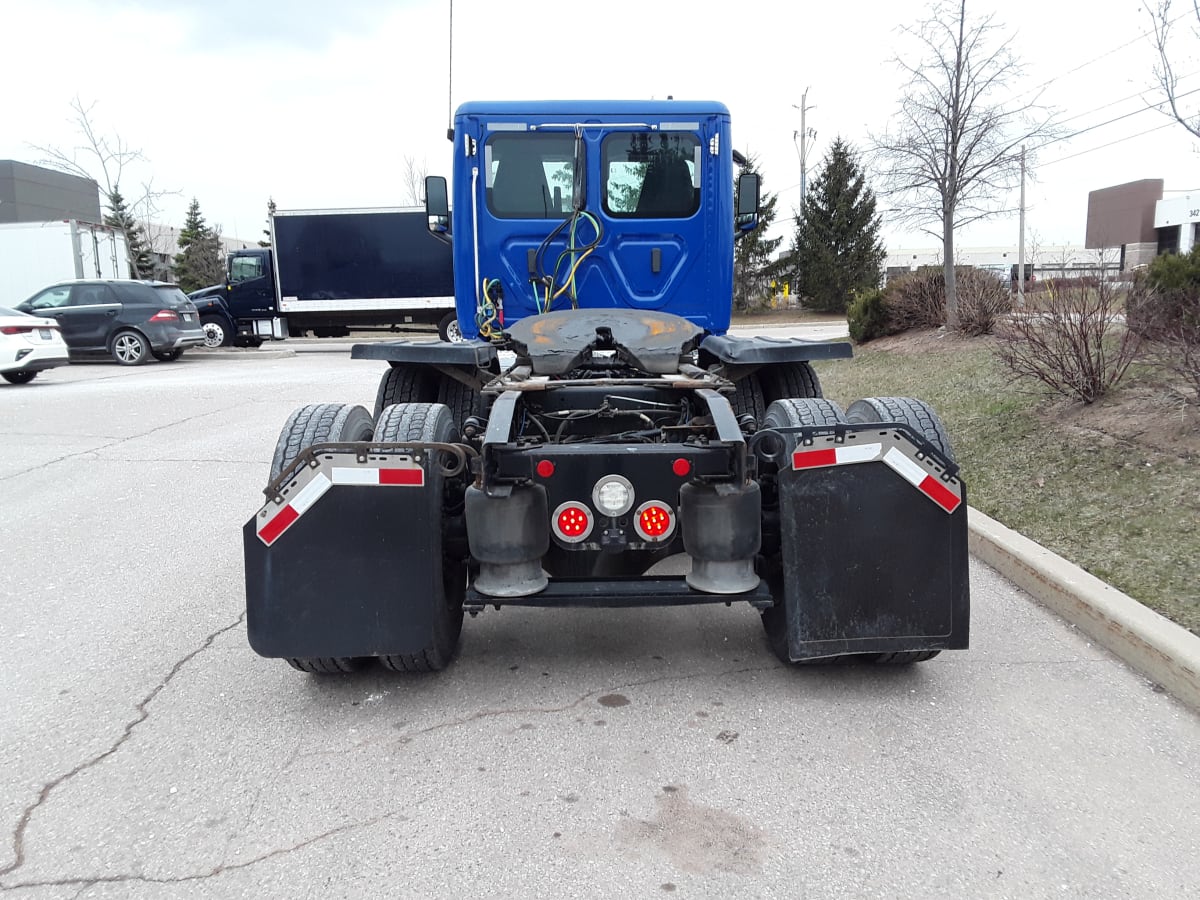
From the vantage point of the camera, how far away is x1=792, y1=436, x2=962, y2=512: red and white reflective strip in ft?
11.0

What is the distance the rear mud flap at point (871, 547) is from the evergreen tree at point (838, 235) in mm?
37666

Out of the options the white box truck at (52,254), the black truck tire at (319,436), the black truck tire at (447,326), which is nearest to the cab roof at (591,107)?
the black truck tire at (319,436)

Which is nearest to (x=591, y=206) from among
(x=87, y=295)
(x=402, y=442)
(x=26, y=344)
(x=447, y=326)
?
(x=402, y=442)

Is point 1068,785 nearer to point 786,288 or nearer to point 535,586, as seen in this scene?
point 535,586

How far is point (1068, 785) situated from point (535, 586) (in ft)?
6.21

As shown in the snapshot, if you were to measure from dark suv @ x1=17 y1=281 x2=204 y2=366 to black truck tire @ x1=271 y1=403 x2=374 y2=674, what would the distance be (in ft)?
56.5

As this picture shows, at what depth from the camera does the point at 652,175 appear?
222 inches

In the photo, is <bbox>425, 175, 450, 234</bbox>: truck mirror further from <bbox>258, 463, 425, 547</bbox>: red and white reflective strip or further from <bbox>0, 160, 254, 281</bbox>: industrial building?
<bbox>0, 160, 254, 281</bbox>: industrial building

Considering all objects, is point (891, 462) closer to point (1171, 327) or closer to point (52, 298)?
point (1171, 327)

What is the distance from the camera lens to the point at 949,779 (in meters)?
2.95

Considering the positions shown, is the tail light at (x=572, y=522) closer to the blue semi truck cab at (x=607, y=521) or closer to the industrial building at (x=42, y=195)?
the blue semi truck cab at (x=607, y=521)

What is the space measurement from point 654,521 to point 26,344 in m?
15.0

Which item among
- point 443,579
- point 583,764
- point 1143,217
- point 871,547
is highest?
point 1143,217

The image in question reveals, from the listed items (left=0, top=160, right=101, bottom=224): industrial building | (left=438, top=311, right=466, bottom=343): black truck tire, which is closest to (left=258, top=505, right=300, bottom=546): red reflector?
(left=438, top=311, right=466, bottom=343): black truck tire
